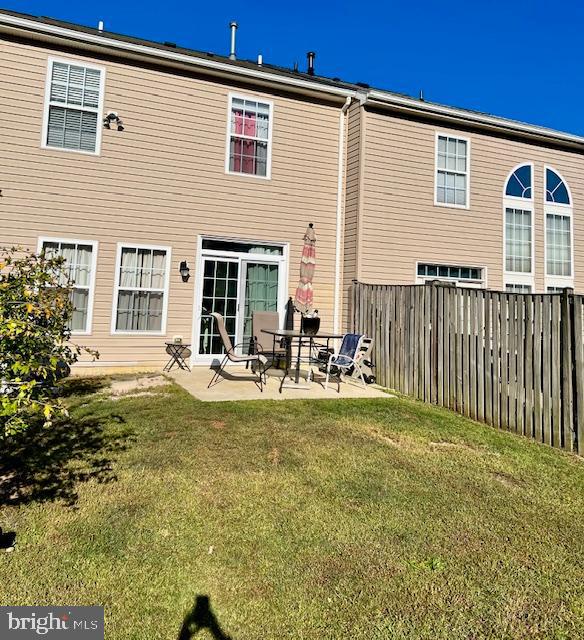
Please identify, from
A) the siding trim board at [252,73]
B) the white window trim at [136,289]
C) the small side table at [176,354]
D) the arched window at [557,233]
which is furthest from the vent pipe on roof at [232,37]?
the arched window at [557,233]

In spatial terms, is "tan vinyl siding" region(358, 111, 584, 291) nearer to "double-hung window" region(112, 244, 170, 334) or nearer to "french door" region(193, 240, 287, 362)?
"french door" region(193, 240, 287, 362)

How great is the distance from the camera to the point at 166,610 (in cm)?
202

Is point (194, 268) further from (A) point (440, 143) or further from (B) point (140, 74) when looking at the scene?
(A) point (440, 143)

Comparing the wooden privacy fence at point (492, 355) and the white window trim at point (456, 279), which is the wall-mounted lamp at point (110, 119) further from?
the white window trim at point (456, 279)

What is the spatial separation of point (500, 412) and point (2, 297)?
17.4 ft

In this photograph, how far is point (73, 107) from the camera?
25.5 ft

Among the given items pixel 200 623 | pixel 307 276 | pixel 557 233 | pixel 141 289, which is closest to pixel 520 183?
pixel 557 233

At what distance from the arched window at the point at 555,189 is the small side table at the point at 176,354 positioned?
975 centimetres

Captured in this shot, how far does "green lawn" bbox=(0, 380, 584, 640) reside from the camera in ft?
6.72

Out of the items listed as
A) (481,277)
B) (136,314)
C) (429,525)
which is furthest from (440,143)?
(429,525)

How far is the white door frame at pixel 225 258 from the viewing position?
853cm

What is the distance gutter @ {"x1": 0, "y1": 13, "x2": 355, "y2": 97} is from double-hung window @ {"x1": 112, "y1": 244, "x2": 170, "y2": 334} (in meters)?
3.52

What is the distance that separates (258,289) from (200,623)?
7.34m

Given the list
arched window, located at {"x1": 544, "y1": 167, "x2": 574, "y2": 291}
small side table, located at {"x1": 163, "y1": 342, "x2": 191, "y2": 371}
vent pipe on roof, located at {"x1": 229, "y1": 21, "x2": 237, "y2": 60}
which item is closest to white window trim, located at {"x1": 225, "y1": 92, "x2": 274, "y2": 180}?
vent pipe on roof, located at {"x1": 229, "y1": 21, "x2": 237, "y2": 60}
